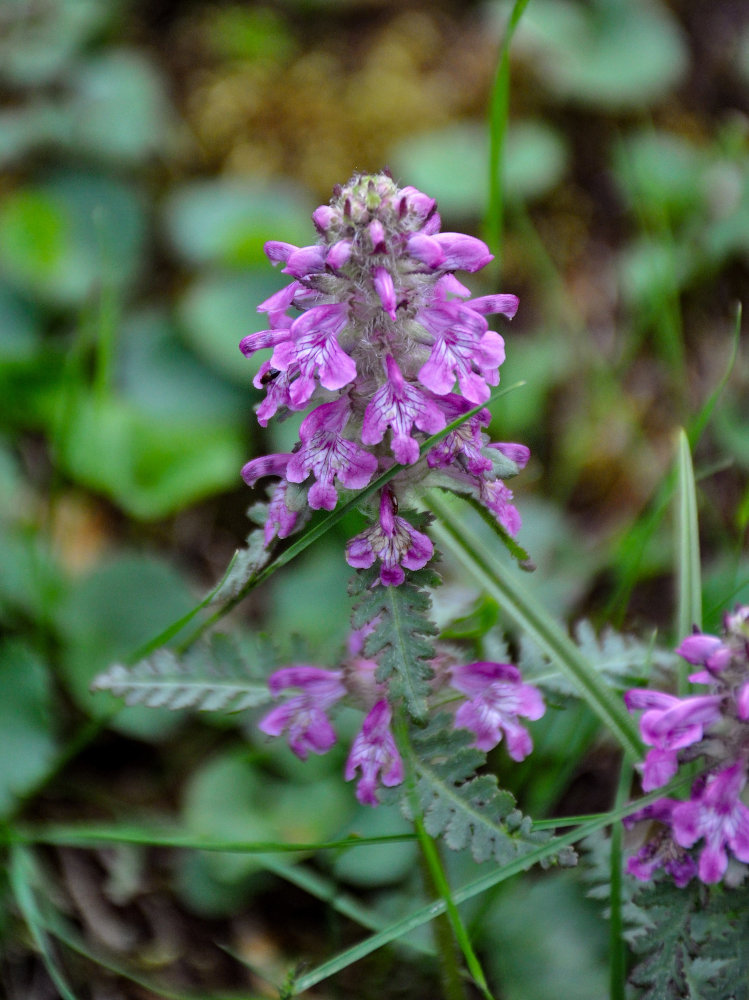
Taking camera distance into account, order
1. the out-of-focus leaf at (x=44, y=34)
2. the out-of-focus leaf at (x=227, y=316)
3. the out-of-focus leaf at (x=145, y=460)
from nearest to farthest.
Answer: the out-of-focus leaf at (x=145, y=460)
the out-of-focus leaf at (x=227, y=316)
the out-of-focus leaf at (x=44, y=34)

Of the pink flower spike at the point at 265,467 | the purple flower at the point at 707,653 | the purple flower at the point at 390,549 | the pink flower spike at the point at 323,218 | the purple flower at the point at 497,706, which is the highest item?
the pink flower spike at the point at 323,218

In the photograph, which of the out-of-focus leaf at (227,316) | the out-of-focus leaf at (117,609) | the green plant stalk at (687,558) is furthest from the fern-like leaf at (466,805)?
the out-of-focus leaf at (227,316)

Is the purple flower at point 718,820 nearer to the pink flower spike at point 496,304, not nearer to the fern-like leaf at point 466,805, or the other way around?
the fern-like leaf at point 466,805

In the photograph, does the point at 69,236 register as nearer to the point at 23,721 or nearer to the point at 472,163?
the point at 472,163

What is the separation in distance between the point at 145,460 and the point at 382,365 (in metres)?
1.39

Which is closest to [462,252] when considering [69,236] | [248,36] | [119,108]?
[69,236]

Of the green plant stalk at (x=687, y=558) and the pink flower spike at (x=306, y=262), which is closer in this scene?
the pink flower spike at (x=306, y=262)

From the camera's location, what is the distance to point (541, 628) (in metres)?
1.27

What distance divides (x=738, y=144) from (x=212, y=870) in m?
2.66

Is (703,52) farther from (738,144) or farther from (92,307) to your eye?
(92,307)

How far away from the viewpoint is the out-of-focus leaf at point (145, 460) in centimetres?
236

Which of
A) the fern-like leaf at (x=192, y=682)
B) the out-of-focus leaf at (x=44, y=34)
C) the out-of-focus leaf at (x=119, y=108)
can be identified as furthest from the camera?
the out-of-focus leaf at (x=44, y=34)

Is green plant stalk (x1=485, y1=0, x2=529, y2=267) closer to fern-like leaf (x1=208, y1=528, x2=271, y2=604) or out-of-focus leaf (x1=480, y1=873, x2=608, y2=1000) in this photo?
fern-like leaf (x1=208, y1=528, x2=271, y2=604)

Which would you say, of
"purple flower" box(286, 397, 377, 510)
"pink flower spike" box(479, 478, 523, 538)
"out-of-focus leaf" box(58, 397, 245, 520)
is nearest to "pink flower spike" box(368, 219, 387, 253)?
"purple flower" box(286, 397, 377, 510)
